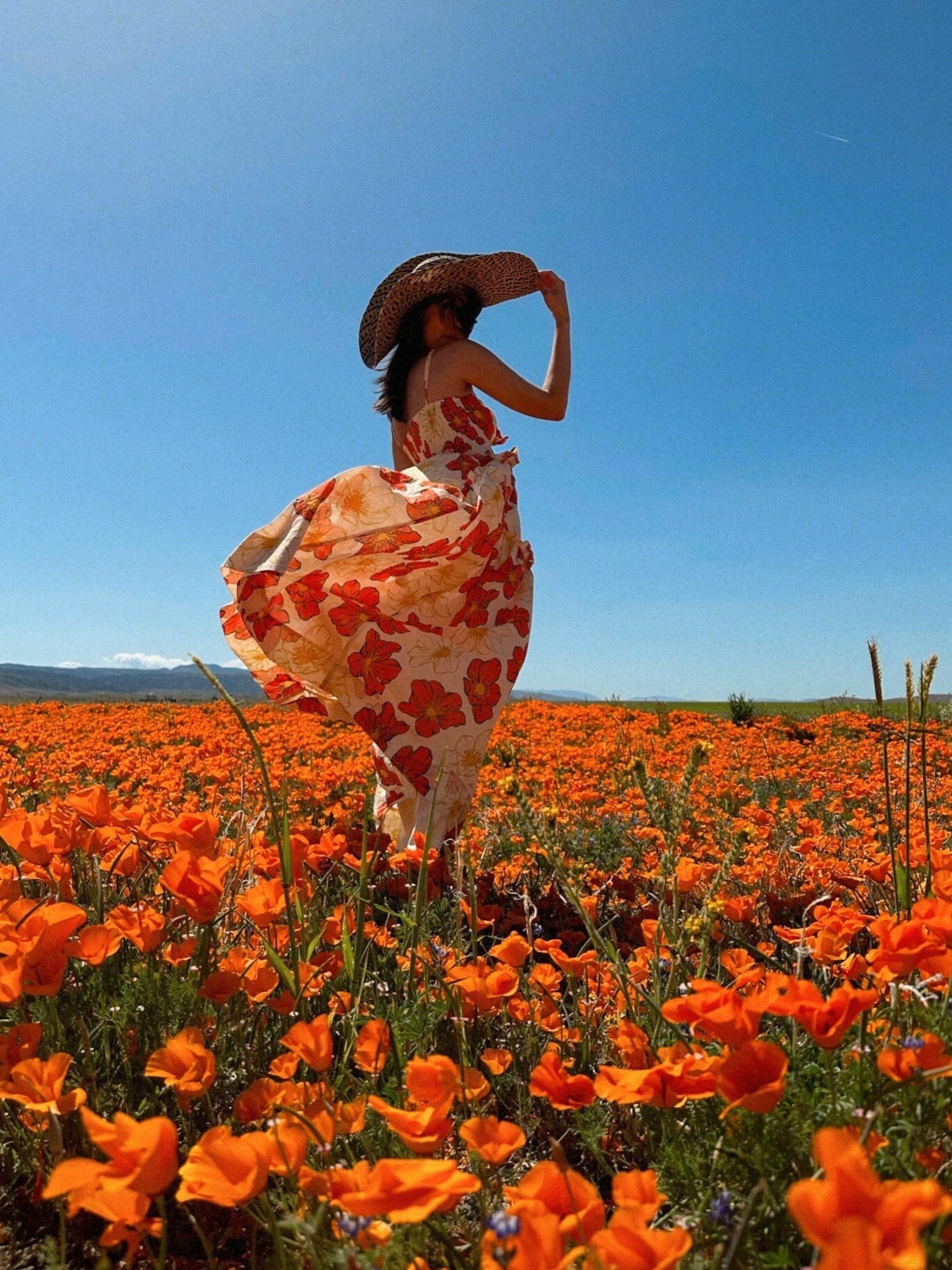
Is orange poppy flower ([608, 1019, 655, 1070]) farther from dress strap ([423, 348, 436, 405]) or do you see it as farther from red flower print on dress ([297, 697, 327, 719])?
dress strap ([423, 348, 436, 405])

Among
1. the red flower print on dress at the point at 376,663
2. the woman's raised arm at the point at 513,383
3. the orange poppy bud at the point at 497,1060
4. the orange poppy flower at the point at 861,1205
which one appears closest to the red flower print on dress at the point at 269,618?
the red flower print on dress at the point at 376,663

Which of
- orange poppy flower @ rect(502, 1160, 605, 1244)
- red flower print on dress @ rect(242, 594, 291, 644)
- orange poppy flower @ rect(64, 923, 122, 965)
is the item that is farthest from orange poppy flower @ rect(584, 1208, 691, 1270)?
red flower print on dress @ rect(242, 594, 291, 644)

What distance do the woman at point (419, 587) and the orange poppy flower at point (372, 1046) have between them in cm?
210

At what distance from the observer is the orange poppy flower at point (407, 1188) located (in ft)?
2.23

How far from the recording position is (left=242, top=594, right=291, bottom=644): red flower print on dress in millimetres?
3654

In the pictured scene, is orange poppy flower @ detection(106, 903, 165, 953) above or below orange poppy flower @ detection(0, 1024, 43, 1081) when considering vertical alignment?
above

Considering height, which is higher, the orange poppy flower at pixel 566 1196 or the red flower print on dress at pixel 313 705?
the red flower print on dress at pixel 313 705

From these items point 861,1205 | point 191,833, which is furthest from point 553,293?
point 861,1205

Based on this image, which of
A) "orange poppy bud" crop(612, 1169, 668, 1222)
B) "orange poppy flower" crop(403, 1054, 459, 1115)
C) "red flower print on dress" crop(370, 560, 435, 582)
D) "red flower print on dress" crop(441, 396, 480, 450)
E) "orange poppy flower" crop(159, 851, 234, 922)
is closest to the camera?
"orange poppy bud" crop(612, 1169, 668, 1222)

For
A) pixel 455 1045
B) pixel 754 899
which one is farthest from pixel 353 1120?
pixel 754 899

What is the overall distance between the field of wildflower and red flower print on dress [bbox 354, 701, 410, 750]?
697 mm

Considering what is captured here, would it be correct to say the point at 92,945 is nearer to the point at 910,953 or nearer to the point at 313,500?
the point at 910,953

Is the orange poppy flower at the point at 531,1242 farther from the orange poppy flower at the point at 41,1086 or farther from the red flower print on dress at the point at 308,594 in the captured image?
the red flower print on dress at the point at 308,594

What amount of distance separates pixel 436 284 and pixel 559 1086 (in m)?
3.81
